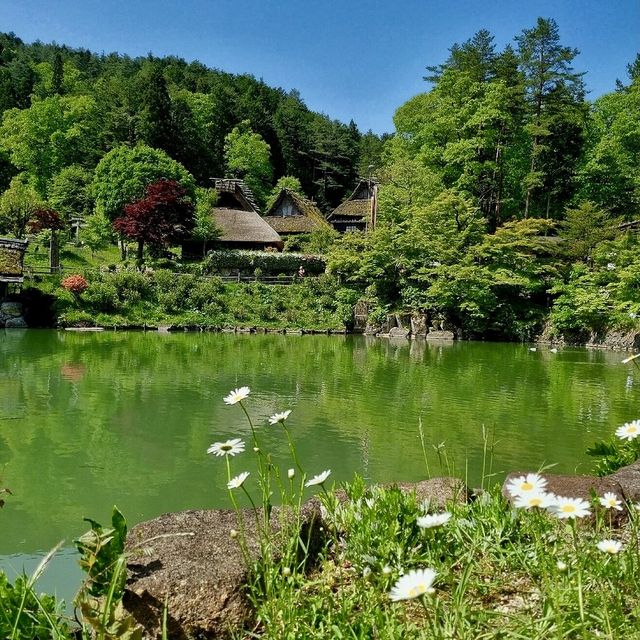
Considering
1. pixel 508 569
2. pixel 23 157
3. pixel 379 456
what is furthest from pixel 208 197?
pixel 508 569

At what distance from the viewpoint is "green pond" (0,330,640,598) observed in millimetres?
5355

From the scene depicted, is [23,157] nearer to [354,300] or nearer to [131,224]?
[131,224]

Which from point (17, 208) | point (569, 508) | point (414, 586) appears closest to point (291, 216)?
point (17, 208)

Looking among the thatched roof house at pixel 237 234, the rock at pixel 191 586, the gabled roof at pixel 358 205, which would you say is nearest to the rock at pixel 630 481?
the rock at pixel 191 586

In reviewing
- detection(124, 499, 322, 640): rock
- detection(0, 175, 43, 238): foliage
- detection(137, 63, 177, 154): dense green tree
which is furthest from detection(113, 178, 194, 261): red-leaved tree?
detection(124, 499, 322, 640): rock

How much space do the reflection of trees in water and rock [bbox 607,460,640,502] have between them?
258 centimetres

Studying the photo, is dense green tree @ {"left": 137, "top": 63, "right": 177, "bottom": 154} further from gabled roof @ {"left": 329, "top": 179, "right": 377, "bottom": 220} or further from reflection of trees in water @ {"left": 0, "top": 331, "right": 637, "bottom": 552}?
reflection of trees in water @ {"left": 0, "top": 331, "right": 637, "bottom": 552}

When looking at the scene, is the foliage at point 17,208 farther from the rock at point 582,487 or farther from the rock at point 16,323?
the rock at point 582,487

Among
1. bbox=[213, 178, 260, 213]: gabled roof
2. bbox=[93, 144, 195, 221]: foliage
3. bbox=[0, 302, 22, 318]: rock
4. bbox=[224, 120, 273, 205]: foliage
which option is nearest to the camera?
bbox=[0, 302, 22, 318]: rock

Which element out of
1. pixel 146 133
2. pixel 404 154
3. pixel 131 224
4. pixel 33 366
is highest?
pixel 146 133

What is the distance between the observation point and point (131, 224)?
28.3 meters

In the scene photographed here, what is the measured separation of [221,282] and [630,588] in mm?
27509

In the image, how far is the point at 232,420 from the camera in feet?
28.6

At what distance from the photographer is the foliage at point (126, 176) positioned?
3250 cm
